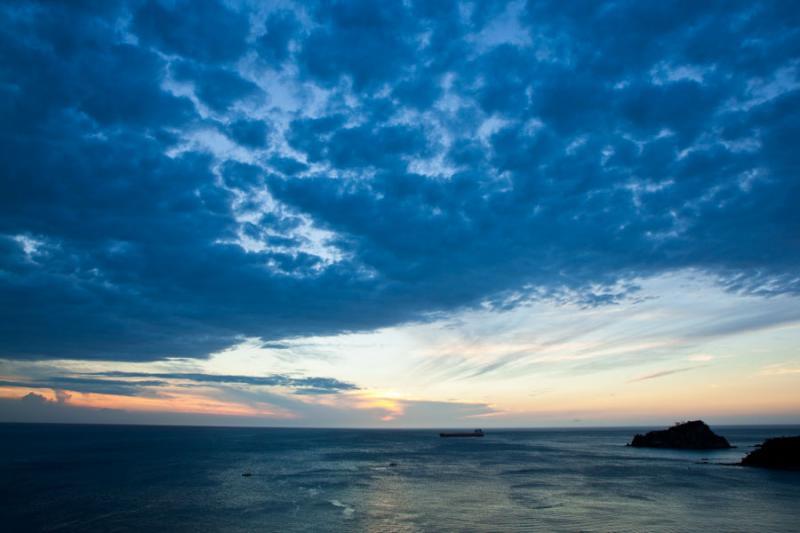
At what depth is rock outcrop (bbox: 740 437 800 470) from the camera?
338 feet

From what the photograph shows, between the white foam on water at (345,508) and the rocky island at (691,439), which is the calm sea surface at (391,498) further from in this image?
the rocky island at (691,439)

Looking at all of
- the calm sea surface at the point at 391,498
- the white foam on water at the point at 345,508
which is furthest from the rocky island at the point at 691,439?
the white foam on water at the point at 345,508

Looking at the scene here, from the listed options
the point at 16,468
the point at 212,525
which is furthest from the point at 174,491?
the point at 16,468

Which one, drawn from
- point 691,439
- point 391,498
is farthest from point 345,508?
point 691,439

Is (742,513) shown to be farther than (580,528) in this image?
Yes

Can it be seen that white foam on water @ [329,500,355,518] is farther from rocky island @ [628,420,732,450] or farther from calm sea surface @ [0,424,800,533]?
rocky island @ [628,420,732,450]

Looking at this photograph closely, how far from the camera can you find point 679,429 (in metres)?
179

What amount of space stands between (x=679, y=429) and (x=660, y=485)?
11655 cm

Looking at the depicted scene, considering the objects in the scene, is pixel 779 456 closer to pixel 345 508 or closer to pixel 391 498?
pixel 391 498

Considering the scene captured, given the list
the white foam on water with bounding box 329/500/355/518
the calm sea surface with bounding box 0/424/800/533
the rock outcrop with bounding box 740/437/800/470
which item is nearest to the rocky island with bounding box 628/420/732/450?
the rock outcrop with bounding box 740/437/800/470

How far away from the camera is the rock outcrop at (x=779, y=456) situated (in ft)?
338

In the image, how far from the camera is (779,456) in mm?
105812

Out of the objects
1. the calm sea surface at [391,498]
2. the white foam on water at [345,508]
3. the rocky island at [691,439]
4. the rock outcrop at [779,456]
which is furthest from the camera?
the rocky island at [691,439]

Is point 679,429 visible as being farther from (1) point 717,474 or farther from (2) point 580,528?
(2) point 580,528
